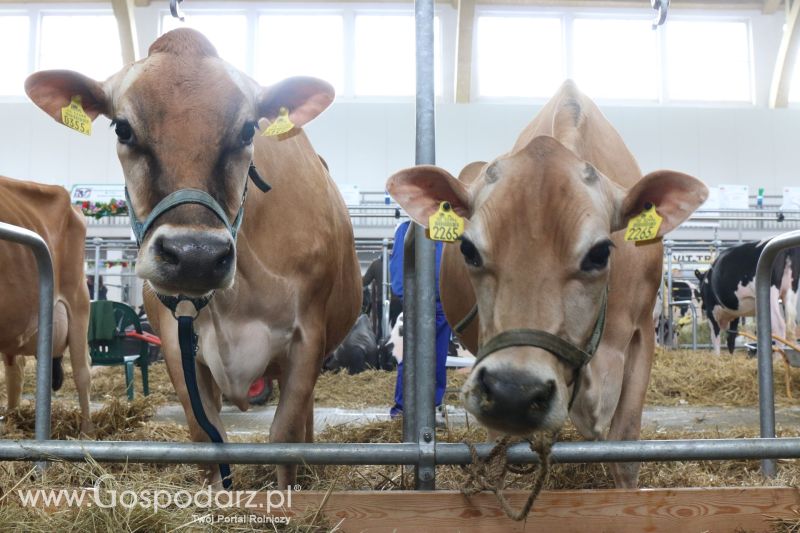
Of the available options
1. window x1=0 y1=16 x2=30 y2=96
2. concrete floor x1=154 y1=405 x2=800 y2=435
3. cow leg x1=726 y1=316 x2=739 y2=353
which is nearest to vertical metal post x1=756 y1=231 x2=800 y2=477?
concrete floor x1=154 y1=405 x2=800 y2=435

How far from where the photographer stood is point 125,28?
1897 centimetres

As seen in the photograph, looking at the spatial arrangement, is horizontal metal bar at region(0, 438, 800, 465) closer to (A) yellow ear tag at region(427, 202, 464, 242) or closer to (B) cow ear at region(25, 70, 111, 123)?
(A) yellow ear tag at region(427, 202, 464, 242)

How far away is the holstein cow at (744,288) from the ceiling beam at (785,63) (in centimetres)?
917

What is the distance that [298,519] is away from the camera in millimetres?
2008

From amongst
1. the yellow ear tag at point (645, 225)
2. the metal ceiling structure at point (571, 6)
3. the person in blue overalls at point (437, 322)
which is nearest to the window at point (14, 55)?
the metal ceiling structure at point (571, 6)

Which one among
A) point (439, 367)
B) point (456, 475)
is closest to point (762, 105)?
point (439, 367)

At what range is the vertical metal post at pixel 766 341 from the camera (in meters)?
2.49

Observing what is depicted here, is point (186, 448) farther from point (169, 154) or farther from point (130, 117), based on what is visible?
point (130, 117)

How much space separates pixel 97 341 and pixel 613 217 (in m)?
6.64

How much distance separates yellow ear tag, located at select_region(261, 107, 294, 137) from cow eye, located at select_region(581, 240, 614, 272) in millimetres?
1207

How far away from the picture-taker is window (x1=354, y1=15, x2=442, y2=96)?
19.8 m

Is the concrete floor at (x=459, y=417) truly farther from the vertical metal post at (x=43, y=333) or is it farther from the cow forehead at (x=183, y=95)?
the cow forehead at (x=183, y=95)

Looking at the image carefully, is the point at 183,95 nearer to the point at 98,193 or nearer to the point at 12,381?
the point at 12,381

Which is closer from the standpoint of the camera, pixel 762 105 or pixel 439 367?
pixel 439 367
